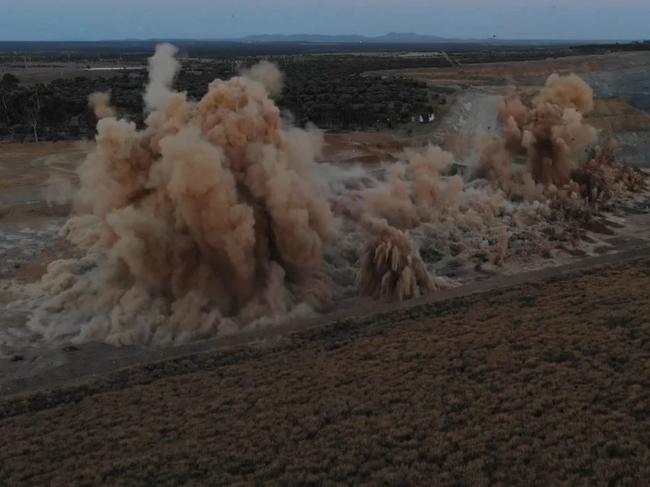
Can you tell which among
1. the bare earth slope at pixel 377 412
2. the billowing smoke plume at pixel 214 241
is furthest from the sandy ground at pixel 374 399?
the billowing smoke plume at pixel 214 241

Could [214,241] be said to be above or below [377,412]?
above

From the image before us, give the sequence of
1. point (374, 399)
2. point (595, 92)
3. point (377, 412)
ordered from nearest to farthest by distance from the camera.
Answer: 1. point (377, 412)
2. point (374, 399)
3. point (595, 92)

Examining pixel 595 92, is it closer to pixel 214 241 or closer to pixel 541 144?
pixel 541 144

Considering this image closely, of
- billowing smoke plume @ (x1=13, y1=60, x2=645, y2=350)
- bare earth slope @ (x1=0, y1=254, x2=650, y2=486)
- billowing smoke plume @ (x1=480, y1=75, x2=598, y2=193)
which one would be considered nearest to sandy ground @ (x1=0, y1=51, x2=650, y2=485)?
bare earth slope @ (x1=0, y1=254, x2=650, y2=486)

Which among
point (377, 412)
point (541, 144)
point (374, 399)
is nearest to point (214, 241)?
point (374, 399)

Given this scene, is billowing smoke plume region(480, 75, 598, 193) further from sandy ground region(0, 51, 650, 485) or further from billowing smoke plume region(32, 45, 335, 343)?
billowing smoke plume region(32, 45, 335, 343)

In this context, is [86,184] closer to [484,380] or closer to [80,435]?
[80,435]

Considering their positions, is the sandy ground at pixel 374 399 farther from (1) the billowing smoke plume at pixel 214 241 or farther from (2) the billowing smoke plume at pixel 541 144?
(2) the billowing smoke plume at pixel 541 144
